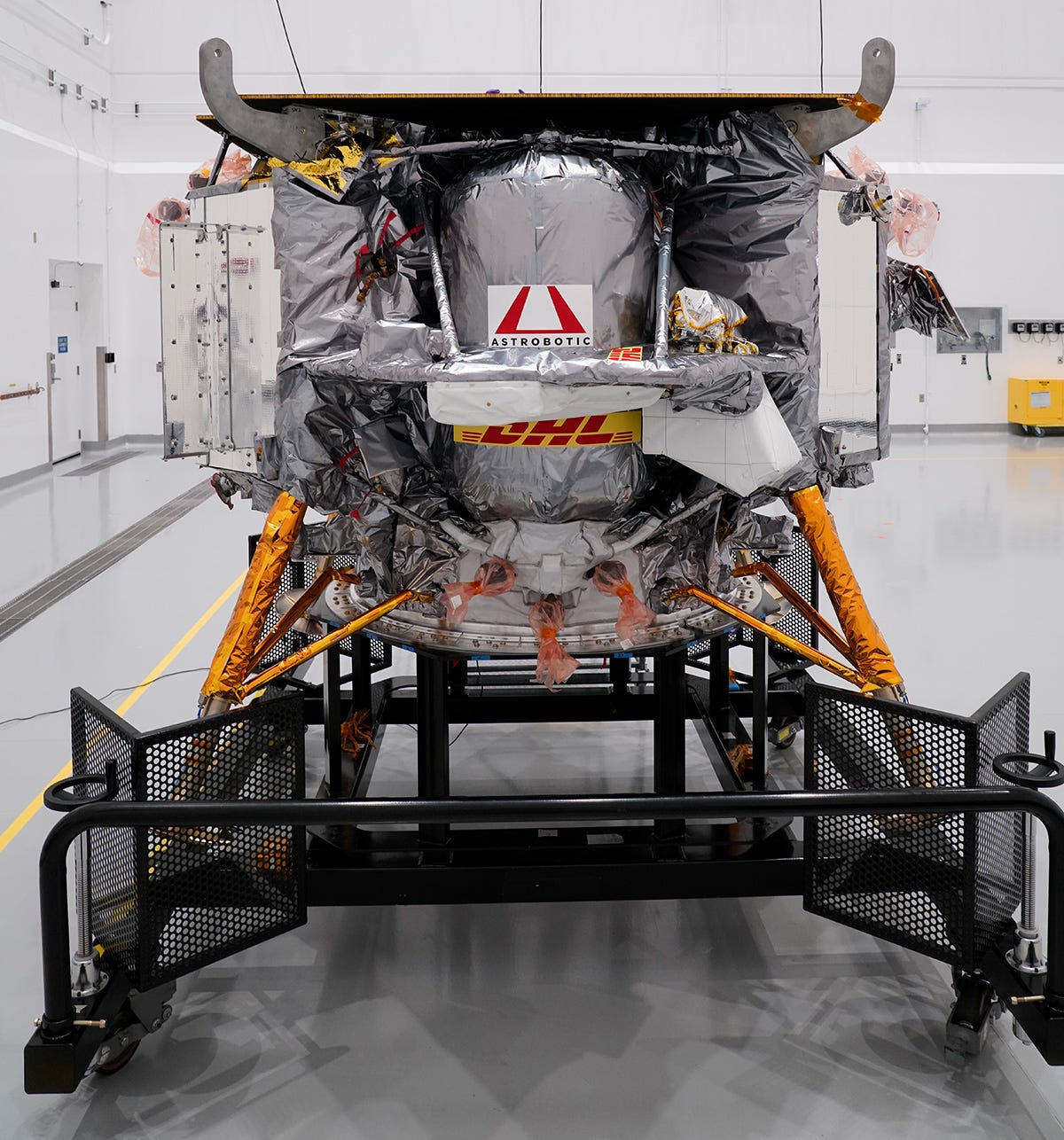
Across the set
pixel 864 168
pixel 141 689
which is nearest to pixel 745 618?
pixel 864 168

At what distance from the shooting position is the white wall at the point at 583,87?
15211mm

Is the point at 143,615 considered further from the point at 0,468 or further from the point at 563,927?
the point at 0,468

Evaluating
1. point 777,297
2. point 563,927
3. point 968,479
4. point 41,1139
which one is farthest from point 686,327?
point 968,479

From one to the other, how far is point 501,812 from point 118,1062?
1224 millimetres

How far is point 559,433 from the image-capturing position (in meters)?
3.25

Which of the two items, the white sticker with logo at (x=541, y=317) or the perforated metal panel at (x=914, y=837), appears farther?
the white sticker with logo at (x=541, y=317)

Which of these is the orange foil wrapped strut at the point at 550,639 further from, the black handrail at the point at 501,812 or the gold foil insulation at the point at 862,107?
the gold foil insulation at the point at 862,107

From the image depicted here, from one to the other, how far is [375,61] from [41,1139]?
1482 centimetres

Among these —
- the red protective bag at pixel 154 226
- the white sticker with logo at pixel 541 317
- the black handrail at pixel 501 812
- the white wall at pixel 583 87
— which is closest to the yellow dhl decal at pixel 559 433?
the white sticker with logo at pixel 541 317

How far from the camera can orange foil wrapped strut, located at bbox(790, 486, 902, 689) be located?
13.6ft

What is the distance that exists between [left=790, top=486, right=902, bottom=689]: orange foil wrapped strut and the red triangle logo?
4.11 ft

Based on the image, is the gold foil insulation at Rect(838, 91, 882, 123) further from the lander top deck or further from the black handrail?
the black handrail

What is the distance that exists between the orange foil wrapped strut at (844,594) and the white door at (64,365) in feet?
39.5

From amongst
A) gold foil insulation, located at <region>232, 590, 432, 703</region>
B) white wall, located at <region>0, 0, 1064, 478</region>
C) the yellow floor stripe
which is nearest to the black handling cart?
gold foil insulation, located at <region>232, 590, 432, 703</region>
